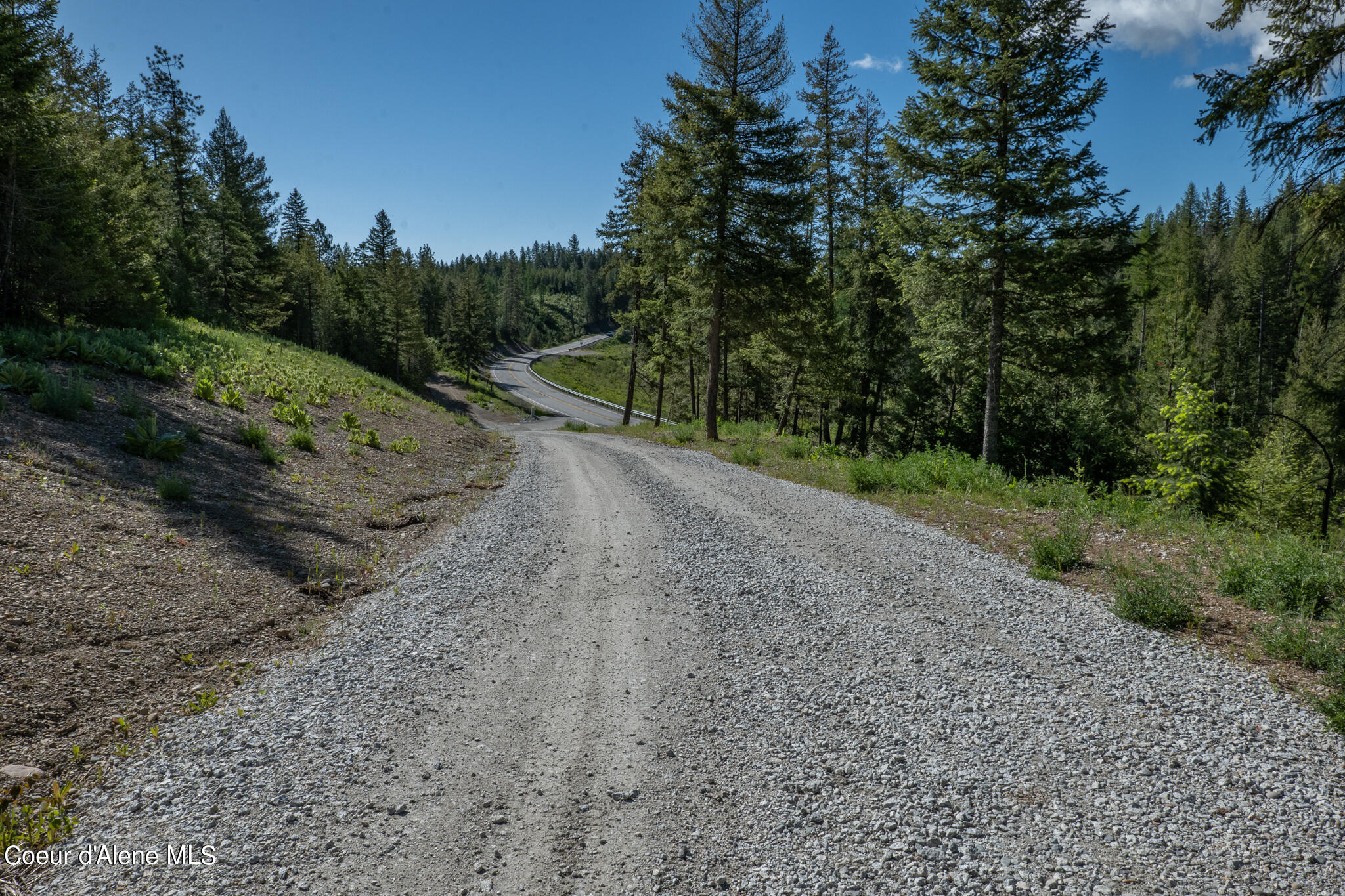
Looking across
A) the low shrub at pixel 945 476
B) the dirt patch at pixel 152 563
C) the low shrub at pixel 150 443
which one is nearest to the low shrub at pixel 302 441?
the dirt patch at pixel 152 563

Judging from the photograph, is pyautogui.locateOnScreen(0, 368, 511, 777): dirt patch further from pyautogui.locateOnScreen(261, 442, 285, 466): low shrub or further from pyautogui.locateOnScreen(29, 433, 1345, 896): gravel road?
pyautogui.locateOnScreen(29, 433, 1345, 896): gravel road

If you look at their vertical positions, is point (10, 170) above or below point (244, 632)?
above

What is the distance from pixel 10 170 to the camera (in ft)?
44.3

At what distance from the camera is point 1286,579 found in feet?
18.0

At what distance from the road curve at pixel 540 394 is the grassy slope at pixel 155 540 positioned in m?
33.6

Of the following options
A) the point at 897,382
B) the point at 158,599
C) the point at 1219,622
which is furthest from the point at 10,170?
the point at 897,382

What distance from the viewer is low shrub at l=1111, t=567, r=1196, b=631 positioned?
17.8 feet

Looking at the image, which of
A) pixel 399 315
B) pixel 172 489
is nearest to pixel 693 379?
pixel 399 315

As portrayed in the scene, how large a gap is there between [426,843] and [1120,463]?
26962 mm

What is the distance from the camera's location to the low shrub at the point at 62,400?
8.38 meters

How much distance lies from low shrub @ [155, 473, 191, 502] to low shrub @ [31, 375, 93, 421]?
2.63 metres

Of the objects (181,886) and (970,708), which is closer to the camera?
(181,886)

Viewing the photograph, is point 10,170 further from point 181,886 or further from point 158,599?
point 181,886

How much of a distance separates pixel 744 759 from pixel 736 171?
18.4 m
